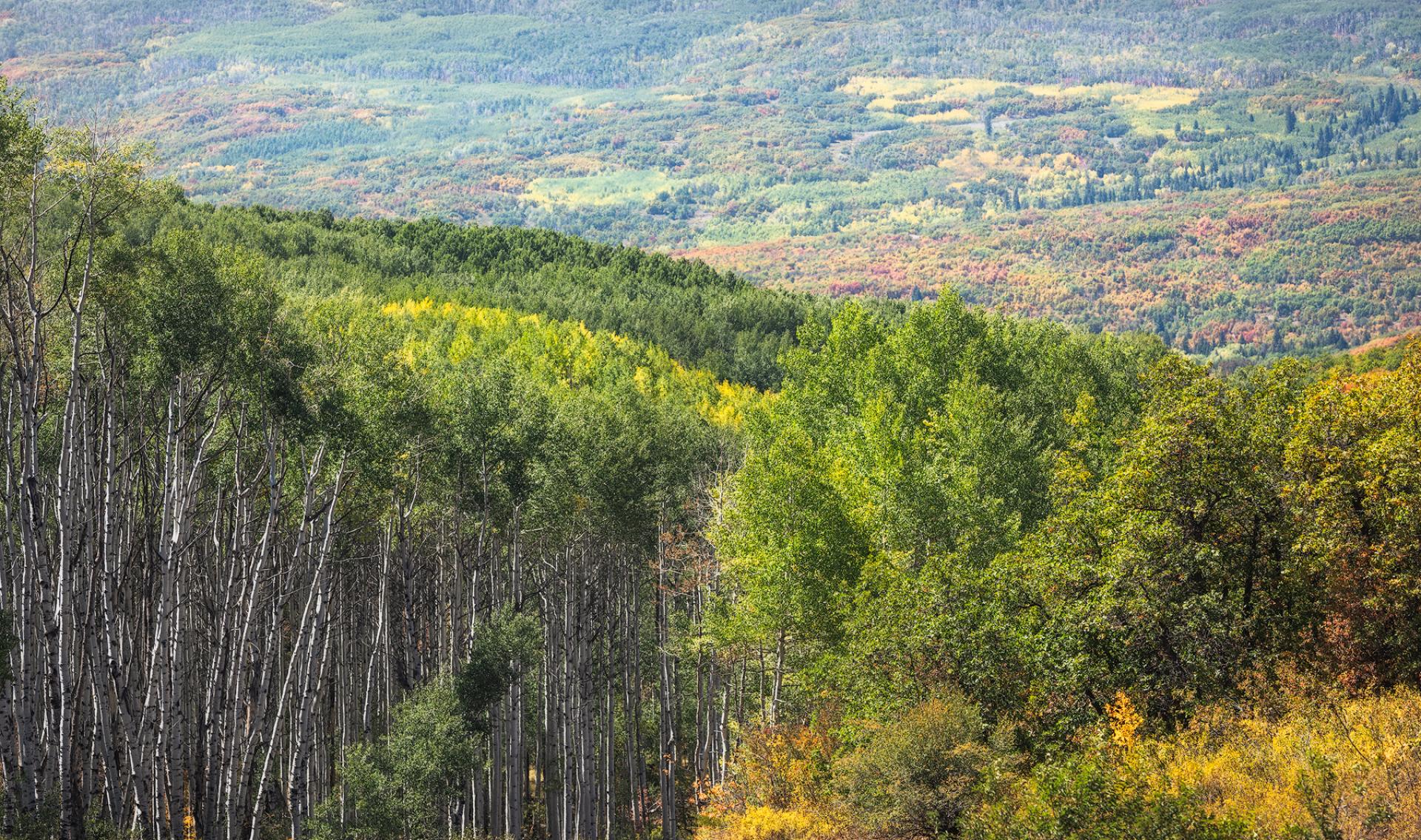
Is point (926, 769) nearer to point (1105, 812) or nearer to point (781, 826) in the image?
point (781, 826)

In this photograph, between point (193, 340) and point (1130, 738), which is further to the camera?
point (193, 340)

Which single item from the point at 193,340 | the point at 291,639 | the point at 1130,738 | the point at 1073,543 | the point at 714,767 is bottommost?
the point at 714,767

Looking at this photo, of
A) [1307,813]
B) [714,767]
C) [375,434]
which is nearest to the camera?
[1307,813]

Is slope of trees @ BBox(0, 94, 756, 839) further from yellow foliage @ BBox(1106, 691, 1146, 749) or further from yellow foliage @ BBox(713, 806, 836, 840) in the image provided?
yellow foliage @ BBox(1106, 691, 1146, 749)

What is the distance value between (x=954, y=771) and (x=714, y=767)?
71.7ft

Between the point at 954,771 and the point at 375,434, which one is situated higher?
the point at 375,434

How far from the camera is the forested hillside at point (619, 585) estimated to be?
2317 cm

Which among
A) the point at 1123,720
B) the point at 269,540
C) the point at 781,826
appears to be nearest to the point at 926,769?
the point at 1123,720

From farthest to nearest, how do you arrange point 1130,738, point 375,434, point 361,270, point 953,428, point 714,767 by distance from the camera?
point 361,270 → point 714,767 → point 953,428 → point 375,434 → point 1130,738

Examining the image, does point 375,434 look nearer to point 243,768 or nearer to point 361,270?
point 243,768

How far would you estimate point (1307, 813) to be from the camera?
1884 cm

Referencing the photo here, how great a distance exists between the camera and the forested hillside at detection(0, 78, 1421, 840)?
2317 centimetres

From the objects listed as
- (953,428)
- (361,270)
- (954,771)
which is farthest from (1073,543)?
(361,270)

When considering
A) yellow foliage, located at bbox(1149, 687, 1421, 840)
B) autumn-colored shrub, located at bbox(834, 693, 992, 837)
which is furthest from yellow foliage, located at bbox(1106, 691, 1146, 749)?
autumn-colored shrub, located at bbox(834, 693, 992, 837)
